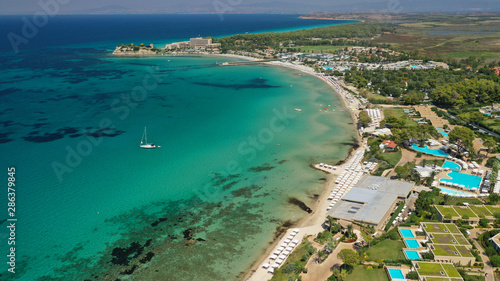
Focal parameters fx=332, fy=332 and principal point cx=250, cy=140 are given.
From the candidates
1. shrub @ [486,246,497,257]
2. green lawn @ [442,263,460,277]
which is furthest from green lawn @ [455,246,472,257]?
green lawn @ [442,263,460,277]

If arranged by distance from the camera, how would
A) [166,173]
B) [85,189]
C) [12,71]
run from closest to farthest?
1. [85,189]
2. [166,173]
3. [12,71]

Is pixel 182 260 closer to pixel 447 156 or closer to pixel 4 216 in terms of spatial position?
pixel 4 216

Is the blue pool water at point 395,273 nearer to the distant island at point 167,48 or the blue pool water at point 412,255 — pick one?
the blue pool water at point 412,255

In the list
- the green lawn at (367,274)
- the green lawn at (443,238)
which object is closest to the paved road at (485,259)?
the green lawn at (443,238)

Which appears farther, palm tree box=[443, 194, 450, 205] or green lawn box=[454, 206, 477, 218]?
palm tree box=[443, 194, 450, 205]

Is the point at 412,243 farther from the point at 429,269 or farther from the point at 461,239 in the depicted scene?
the point at 461,239

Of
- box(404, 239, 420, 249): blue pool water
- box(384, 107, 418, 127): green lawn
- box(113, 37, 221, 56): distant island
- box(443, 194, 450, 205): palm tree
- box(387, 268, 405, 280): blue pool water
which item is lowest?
box(387, 268, 405, 280): blue pool water

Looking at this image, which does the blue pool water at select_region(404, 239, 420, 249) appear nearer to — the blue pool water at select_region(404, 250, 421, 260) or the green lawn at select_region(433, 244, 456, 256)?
the blue pool water at select_region(404, 250, 421, 260)

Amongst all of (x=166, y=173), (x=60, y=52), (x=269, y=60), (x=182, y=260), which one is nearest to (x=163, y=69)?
(x=269, y=60)
